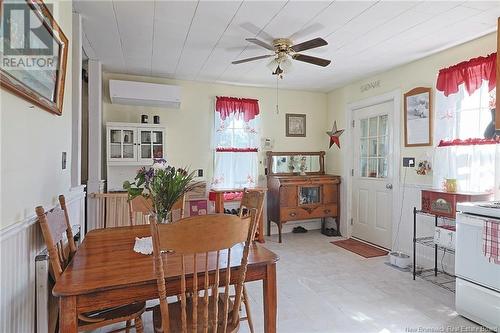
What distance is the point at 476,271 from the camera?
2.27 meters

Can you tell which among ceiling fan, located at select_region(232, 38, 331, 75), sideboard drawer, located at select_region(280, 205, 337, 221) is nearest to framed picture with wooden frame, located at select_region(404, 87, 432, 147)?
ceiling fan, located at select_region(232, 38, 331, 75)

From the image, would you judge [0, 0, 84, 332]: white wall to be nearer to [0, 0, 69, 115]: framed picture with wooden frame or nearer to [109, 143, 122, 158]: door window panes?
[0, 0, 69, 115]: framed picture with wooden frame

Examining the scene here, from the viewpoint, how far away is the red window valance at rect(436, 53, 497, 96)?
9.32 feet

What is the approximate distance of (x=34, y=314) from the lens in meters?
1.54

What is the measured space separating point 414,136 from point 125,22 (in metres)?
3.47

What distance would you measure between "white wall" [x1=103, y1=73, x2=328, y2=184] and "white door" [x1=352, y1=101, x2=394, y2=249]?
0.86m

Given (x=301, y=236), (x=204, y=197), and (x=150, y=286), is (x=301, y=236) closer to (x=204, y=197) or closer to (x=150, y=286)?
(x=204, y=197)

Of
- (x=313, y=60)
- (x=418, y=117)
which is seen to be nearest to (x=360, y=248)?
(x=418, y=117)

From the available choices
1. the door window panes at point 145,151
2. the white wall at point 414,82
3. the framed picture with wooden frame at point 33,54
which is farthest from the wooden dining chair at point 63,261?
the white wall at point 414,82

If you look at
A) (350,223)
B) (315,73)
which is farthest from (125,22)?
(350,223)

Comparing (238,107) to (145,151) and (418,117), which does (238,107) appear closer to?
(145,151)

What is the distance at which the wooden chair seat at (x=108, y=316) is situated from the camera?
151 centimetres

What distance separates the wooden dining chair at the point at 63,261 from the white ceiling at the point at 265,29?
1.73 m

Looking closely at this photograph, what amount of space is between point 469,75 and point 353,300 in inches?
100
